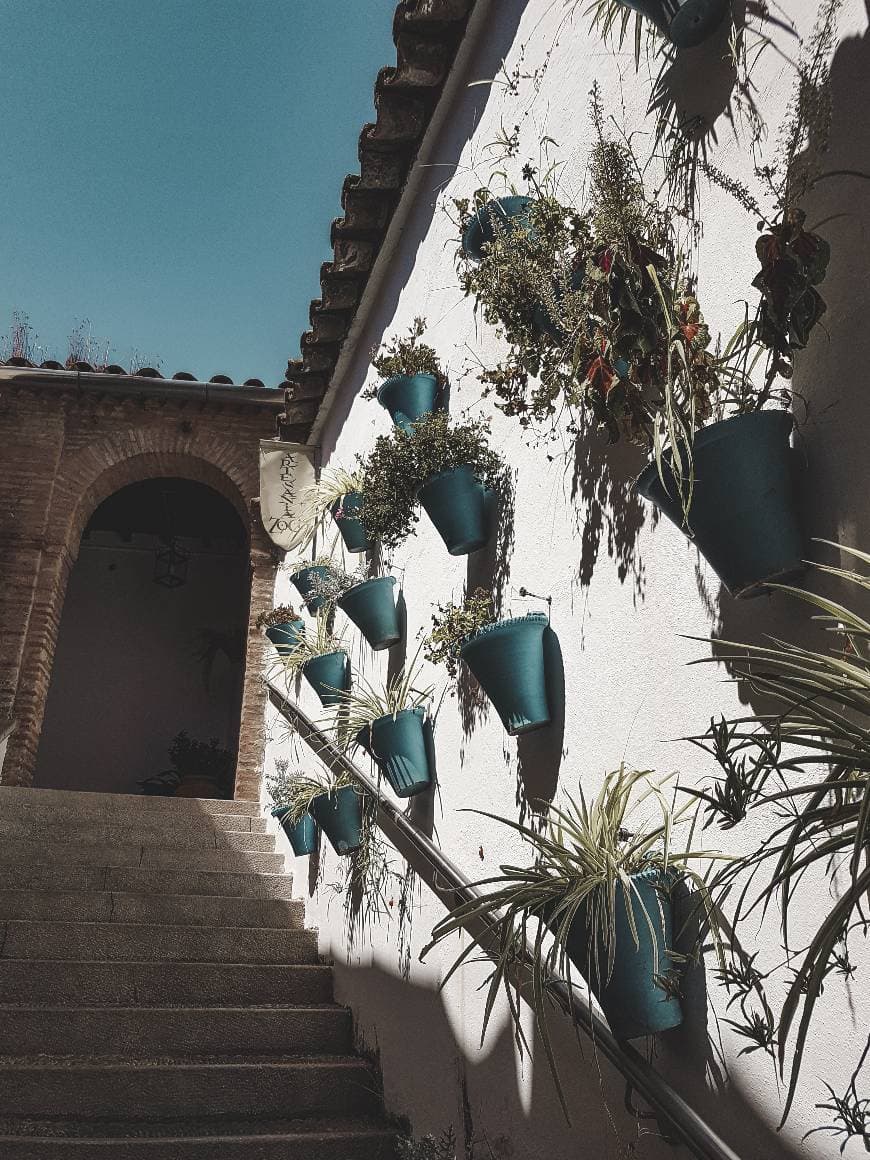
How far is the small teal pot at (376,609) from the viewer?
151 inches

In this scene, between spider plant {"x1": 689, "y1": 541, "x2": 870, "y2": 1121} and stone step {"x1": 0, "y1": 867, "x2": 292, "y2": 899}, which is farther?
stone step {"x1": 0, "y1": 867, "x2": 292, "y2": 899}

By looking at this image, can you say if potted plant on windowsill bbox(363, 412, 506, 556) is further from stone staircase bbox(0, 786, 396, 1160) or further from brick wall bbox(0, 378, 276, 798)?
brick wall bbox(0, 378, 276, 798)

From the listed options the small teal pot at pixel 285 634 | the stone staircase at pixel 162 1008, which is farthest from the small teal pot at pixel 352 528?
the stone staircase at pixel 162 1008

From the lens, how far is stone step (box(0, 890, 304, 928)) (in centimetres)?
438

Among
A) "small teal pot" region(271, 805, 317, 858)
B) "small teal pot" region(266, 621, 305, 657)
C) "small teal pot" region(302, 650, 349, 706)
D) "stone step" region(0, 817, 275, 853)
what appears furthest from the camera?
"small teal pot" region(266, 621, 305, 657)

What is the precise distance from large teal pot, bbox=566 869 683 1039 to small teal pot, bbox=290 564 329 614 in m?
3.40

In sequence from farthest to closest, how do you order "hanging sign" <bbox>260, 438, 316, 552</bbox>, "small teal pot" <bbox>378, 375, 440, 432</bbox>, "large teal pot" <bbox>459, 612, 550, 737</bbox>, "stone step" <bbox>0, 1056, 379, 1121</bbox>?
"hanging sign" <bbox>260, 438, 316, 552</bbox>
"small teal pot" <bbox>378, 375, 440, 432</bbox>
"stone step" <bbox>0, 1056, 379, 1121</bbox>
"large teal pot" <bbox>459, 612, 550, 737</bbox>

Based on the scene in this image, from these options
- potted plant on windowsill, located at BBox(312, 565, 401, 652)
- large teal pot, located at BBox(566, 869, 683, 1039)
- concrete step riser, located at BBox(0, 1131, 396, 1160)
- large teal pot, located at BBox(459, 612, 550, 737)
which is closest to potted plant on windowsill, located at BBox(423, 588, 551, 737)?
large teal pot, located at BBox(459, 612, 550, 737)

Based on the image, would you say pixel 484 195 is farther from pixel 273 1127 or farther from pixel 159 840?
pixel 159 840

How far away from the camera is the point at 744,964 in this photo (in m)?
1.42

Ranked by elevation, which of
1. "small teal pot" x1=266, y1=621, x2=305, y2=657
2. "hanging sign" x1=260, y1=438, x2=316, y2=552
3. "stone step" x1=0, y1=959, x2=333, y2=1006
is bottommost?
"stone step" x1=0, y1=959, x2=333, y2=1006

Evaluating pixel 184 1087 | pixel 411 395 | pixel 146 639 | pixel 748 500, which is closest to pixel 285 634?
pixel 411 395

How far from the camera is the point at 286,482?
6711 mm

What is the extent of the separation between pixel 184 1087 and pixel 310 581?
2.61 metres
